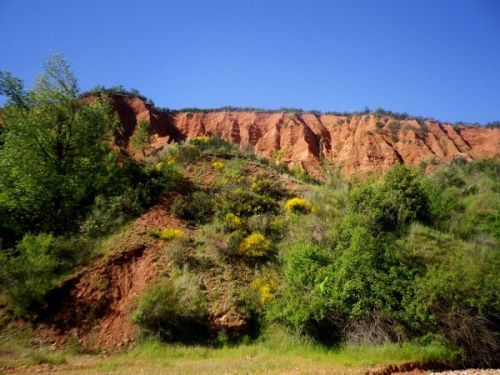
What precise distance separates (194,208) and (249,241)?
3.70 m

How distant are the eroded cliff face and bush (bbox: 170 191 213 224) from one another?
2165 cm

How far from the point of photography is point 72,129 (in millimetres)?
16531

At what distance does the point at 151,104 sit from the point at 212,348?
41.1m

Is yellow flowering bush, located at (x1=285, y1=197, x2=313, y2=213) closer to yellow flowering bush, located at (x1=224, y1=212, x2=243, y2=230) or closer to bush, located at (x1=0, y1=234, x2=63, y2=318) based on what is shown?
yellow flowering bush, located at (x1=224, y1=212, x2=243, y2=230)

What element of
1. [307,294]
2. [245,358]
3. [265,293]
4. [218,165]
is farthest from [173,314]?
[218,165]

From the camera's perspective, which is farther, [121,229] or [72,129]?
[72,129]

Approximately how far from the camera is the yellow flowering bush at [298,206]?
17.2 metres

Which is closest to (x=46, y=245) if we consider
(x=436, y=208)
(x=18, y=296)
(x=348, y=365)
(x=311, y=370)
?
(x=18, y=296)

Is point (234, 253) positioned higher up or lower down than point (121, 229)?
lower down

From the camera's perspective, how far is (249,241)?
14.2 meters

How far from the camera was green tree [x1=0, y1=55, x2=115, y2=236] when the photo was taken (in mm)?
14859

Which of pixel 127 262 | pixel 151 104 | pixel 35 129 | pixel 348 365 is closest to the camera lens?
pixel 348 365

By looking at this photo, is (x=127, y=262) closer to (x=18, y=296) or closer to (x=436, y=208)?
(x=18, y=296)

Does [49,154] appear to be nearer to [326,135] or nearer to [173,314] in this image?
[173,314]
